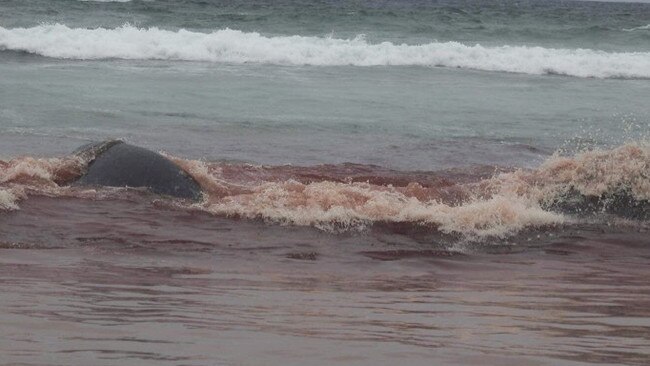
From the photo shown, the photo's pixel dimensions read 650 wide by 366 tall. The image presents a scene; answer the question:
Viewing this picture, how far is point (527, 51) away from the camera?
28000 millimetres

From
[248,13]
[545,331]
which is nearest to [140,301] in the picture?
[545,331]

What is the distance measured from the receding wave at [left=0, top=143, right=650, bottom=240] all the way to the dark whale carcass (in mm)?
154

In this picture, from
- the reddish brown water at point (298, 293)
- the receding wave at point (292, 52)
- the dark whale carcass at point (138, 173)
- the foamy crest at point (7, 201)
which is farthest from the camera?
the receding wave at point (292, 52)

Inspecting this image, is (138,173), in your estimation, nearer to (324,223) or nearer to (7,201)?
(7,201)

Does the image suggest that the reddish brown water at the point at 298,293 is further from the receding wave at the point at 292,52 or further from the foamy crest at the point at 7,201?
the receding wave at the point at 292,52

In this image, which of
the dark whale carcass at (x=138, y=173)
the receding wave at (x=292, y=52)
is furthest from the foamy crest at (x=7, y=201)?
the receding wave at (x=292, y=52)

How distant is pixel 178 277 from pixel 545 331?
2.27m

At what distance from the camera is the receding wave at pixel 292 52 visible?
83.5 feet

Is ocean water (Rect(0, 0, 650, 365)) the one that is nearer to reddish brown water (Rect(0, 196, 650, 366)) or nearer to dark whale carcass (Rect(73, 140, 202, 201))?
reddish brown water (Rect(0, 196, 650, 366))

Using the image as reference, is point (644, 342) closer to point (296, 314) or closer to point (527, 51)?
point (296, 314)

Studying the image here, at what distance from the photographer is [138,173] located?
916cm

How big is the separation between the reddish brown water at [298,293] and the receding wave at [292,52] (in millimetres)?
17433

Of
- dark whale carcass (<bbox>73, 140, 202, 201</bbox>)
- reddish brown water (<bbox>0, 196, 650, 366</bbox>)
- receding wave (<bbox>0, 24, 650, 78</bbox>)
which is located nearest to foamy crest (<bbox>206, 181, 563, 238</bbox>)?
reddish brown water (<bbox>0, 196, 650, 366</bbox>)

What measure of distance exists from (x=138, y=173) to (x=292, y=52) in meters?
17.7
